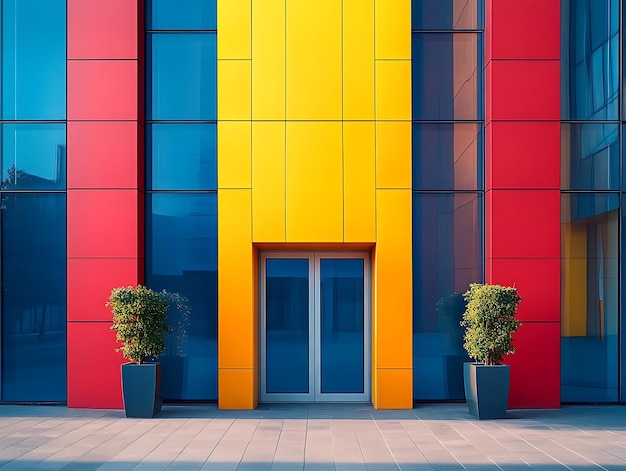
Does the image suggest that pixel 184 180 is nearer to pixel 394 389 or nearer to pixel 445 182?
pixel 445 182

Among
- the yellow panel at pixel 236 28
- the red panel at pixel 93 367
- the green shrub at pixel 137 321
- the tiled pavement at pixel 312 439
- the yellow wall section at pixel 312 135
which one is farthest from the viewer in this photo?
the yellow panel at pixel 236 28

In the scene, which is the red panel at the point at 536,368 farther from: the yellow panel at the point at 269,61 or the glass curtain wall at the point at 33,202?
the glass curtain wall at the point at 33,202

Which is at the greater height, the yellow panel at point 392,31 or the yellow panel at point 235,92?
the yellow panel at point 392,31

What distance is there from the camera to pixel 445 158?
13070 millimetres

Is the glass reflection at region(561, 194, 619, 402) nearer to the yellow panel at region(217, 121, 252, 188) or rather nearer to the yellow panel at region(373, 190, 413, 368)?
the yellow panel at region(373, 190, 413, 368)

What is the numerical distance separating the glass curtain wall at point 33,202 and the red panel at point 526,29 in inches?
325

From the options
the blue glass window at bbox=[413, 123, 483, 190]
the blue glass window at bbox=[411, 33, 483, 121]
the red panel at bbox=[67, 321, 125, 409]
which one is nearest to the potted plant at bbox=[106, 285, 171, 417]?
the red panel at bbox=[67, 321, 125, 409]

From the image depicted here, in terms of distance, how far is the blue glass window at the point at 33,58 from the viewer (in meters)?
13.2

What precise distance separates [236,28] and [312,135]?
247cm

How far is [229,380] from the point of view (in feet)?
41.2

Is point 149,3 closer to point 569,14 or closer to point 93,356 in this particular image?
point 93,356

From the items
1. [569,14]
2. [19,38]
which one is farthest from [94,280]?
[569,14]

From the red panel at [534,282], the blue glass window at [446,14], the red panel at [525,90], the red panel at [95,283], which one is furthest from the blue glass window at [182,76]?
the red panel at [534,282]

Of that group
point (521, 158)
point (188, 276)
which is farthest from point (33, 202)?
point (521, 158)
